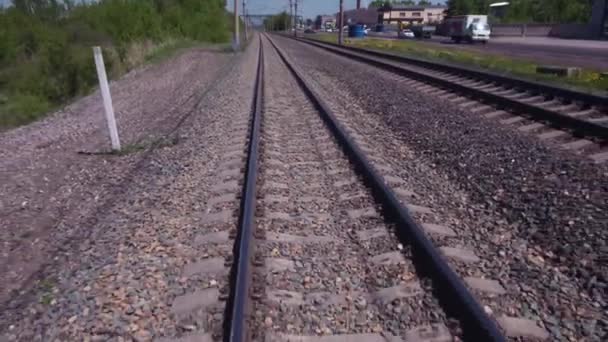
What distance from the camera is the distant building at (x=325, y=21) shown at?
157538mm

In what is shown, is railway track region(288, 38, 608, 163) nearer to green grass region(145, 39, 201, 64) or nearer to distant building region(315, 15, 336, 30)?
green grass region(145, 39, 201, 64)

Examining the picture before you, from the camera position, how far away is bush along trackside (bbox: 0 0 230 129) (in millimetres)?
21578

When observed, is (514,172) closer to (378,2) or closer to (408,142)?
(408,142)

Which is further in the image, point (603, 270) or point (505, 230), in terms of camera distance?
point (505, 230)

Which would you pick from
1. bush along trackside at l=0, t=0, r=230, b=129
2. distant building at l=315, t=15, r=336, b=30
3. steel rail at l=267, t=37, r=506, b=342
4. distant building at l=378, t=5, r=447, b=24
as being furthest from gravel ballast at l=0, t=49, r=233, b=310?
distant building at l=315, t=15, r=336, b=30

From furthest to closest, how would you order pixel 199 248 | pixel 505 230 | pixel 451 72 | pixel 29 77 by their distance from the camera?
pixel 29 77
pixel 451 72
pixel 505 230
pixel 199 248

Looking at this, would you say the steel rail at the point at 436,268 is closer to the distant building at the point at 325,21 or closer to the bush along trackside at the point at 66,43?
the bush along trackside at the point at 66,43

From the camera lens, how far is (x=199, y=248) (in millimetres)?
4375

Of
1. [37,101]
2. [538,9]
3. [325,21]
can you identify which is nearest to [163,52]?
[37,101]

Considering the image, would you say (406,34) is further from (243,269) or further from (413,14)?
(413,14)

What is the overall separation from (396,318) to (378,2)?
210m

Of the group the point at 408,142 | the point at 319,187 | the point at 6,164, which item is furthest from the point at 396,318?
the point at 6,164

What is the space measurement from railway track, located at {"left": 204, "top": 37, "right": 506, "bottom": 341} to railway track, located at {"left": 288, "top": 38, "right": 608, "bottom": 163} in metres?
3.17

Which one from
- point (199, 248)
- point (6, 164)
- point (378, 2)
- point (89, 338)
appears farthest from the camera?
point (378, 2)
